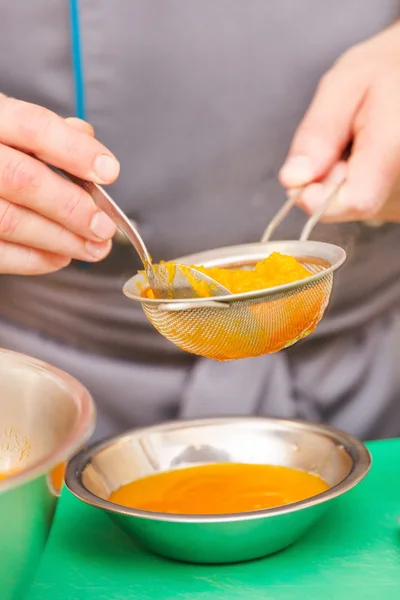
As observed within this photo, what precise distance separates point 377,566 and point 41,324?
25.1 inches

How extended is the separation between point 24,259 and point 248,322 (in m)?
0.30

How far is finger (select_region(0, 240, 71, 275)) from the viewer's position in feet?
3.16

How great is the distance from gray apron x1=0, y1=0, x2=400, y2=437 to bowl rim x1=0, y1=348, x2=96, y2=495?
468 millimetres

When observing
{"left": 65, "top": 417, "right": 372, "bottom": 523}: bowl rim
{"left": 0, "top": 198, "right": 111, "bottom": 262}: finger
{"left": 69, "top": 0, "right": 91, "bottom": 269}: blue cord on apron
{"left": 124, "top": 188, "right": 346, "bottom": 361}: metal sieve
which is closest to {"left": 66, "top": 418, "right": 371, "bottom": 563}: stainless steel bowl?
{"left": 65, "top": 417, "right": 372, "bottom": 523}: bowl rim

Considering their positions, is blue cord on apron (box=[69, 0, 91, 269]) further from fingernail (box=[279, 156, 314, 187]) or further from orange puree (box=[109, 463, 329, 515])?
orange puree (box=[109, 463, 329, 515])

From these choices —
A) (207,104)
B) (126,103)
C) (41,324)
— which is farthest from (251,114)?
(41,324)

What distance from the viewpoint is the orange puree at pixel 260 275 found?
2.82ft

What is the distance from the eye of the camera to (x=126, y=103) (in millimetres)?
1146

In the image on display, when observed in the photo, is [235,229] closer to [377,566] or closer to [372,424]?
[372,424]

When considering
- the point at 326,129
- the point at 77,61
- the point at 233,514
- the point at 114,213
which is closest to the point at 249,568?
the point at 233,514

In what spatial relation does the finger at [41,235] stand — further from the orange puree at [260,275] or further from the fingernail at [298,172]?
the fingernail at [298,172]

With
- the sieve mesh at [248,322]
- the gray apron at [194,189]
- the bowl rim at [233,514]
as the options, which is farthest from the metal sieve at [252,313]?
the gray apron at [194,189]

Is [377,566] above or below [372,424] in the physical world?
below

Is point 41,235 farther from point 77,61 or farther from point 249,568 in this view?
point 249,568
